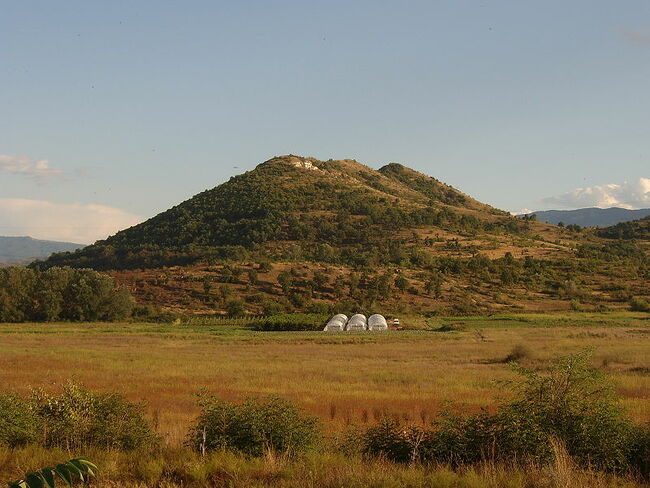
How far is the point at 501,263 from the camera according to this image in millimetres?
107625

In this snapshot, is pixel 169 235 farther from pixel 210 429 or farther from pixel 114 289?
pixel 210 429

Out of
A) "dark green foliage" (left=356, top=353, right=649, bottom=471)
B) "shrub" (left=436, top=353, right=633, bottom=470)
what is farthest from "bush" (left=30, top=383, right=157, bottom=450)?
"shrub" (left=436, top=353, right=633, bottom=470)

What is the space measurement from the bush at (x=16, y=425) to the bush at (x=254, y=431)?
3623mm

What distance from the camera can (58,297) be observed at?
2960 inches

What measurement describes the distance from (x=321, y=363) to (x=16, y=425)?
2514 centimetres

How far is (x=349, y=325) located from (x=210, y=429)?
56182 mm

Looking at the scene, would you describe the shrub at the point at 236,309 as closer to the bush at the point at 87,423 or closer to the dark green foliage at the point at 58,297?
the dark green foliage at the point at 58,297

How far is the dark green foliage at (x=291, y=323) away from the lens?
225 ft

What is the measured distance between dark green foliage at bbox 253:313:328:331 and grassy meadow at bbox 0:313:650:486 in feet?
15.0

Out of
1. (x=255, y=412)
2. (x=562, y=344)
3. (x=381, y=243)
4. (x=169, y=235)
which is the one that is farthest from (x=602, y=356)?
(x=169, y=235)

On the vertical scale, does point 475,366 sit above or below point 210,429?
below

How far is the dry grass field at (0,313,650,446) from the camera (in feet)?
70.9

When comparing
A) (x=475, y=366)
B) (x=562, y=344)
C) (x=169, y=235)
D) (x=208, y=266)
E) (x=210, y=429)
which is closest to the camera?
(x=210, y=429)

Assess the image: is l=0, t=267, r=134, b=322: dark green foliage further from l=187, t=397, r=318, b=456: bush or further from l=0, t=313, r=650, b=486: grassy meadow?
l=187, t=397, r=318, b=456: bush
